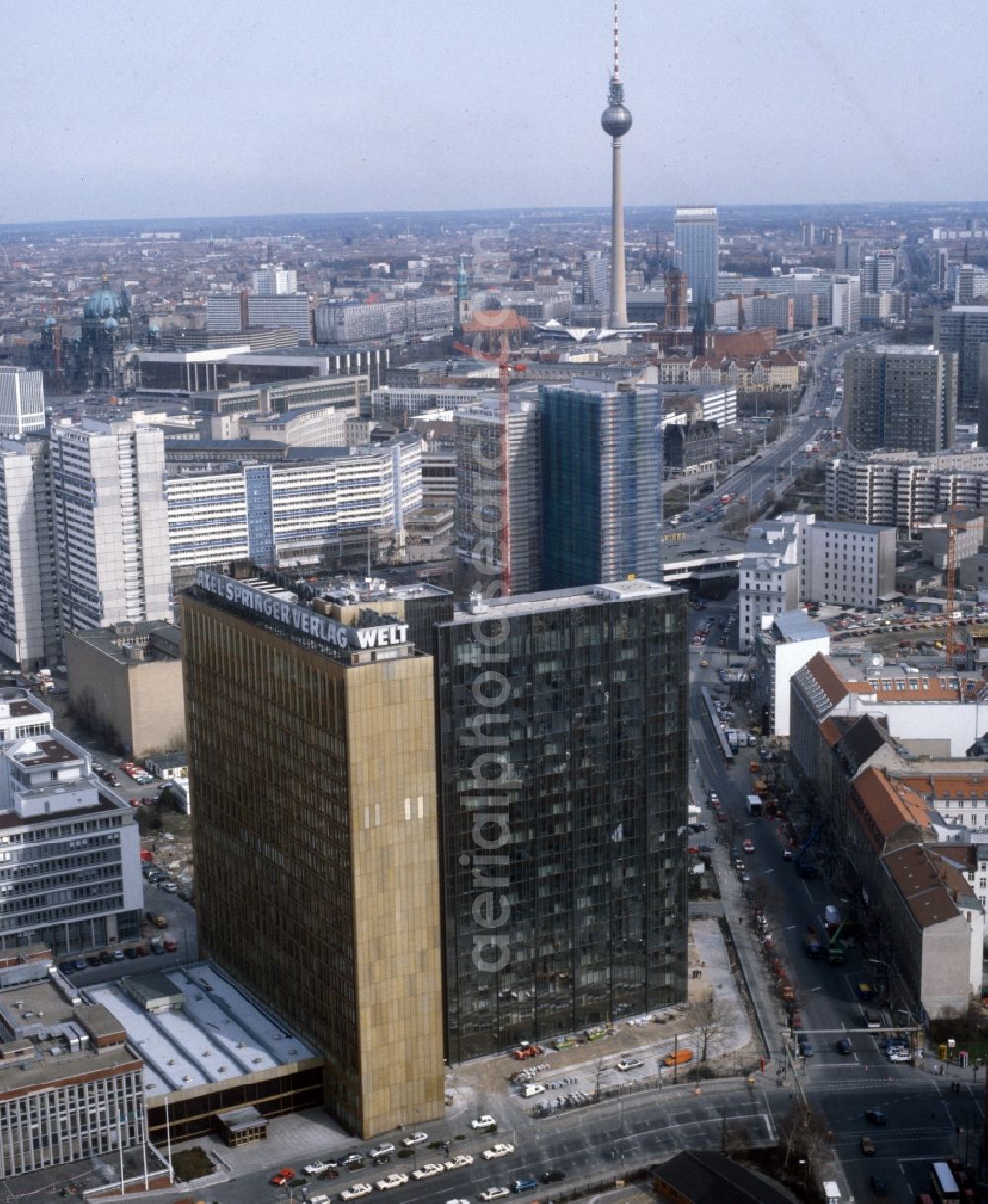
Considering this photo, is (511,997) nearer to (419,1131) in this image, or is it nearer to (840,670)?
(419,1131)

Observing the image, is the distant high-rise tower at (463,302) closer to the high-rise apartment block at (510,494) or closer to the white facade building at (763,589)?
the high-rise apartment block at (510,494)

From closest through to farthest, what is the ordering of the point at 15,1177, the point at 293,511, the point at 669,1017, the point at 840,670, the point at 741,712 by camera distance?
the point at 15,1177 < the point at 669,1017 < the point at 840,670 < the point at 741,712 < the point at 293,511

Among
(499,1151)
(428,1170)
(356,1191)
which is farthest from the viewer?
(499,1151)

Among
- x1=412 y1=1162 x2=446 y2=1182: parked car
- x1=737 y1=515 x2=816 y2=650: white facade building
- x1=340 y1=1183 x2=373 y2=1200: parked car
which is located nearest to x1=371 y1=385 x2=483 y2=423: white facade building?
x1=737 y1=515 x2=816 y2=650: white facade building

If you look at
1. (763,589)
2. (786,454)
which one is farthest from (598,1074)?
(786,454)

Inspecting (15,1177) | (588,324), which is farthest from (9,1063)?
(588,324)

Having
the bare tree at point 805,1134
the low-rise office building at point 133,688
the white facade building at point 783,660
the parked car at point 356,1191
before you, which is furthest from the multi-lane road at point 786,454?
the parked car at point 356,1191

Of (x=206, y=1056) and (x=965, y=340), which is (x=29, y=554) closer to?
(x=206, y=1056)
